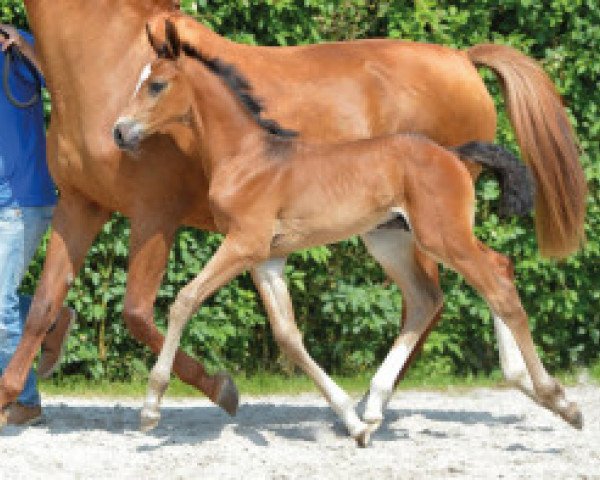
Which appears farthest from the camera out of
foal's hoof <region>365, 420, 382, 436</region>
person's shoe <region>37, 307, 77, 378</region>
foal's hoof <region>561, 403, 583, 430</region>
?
person's shoe <region>37, 307, 77, 378</region>

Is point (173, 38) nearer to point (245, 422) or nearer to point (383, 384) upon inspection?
point (383, 384)

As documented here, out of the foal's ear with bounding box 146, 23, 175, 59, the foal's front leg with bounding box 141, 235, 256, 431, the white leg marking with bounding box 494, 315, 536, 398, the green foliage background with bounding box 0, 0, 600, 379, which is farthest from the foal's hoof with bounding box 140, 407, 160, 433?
the green foliage background with bounding box 0, 0, 600, 379

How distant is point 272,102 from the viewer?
6449 millimetres

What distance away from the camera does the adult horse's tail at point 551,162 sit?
280 inches

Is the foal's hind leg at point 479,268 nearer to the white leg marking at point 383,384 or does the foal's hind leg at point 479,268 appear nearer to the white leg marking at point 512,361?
the white leg marking at point 512,361

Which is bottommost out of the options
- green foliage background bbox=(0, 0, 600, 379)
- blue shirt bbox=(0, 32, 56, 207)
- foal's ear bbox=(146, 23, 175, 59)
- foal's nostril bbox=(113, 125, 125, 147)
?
green foliage background bbox=(0, 0, 600, 379)

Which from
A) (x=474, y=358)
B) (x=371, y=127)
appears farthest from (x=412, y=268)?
(x=474, y=358)

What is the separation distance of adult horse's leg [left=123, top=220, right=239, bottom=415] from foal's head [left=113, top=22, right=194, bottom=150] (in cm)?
51

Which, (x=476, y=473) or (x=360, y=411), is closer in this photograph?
(x=476, y=473)

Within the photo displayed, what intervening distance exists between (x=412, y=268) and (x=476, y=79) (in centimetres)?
106

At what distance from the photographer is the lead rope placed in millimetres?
6754

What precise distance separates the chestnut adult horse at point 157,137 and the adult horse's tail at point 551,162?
35cm

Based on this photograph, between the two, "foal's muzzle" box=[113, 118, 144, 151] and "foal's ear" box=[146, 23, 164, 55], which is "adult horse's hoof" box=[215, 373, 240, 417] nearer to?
"foal's muzzle" box=[113, 118, 144, 151]

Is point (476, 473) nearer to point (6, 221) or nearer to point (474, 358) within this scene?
point (6, 221)
